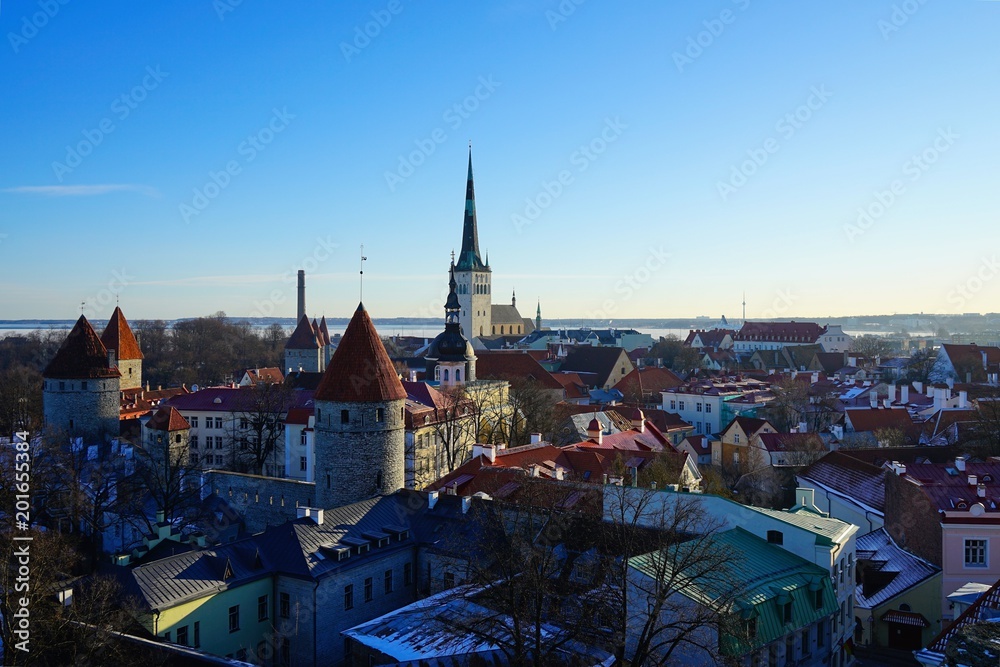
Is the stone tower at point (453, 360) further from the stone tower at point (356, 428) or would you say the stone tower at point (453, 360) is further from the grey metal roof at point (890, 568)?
the grey metal roof at point (890, 568)

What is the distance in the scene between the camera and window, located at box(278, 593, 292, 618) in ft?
67.2

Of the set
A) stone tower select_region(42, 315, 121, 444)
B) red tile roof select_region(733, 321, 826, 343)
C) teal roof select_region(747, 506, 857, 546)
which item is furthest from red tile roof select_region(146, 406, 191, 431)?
red tile roof select_region(733, 321, 826, 343)

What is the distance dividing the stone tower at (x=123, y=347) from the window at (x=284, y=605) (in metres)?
36.3

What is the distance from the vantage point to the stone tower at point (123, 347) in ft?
173

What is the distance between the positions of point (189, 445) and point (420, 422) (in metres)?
13.0

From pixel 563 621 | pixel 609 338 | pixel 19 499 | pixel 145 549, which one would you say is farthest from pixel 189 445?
pixel 609 338

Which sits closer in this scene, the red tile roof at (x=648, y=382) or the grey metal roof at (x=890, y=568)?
the grey metal roof at (x=890, y=568)

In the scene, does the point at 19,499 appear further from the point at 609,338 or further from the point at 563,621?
the point at 609,338

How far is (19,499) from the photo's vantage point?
65.3ft

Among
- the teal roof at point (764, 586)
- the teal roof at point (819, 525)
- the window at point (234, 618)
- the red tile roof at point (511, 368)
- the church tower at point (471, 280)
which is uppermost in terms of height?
the church tower at point (471, 280)

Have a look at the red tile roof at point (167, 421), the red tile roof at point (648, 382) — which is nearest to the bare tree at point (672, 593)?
the red tile roof at point (167, 421)

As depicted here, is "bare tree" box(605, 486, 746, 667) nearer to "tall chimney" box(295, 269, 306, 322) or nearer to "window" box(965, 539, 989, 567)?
"window" box(965, 539, 989, 567)

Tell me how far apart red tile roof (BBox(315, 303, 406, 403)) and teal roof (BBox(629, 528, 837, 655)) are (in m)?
11.1

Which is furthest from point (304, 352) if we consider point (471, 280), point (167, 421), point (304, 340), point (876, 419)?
Result: point (876, 419)
